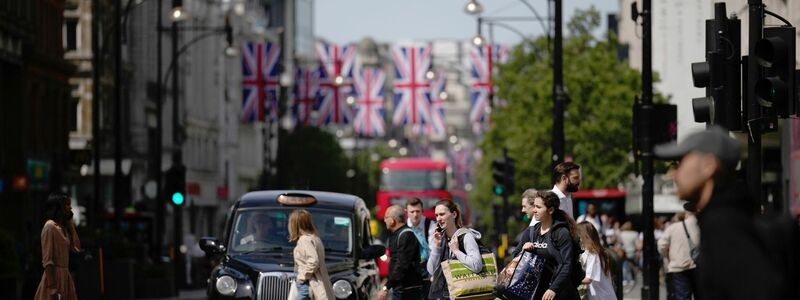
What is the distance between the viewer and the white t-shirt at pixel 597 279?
15.4 meters

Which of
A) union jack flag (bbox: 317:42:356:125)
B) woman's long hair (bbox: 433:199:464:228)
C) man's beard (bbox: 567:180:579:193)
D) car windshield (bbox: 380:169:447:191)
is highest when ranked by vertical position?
union jack flag (bbox: 317:42:356:125)

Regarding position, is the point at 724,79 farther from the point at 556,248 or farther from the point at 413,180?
the point at 413,180

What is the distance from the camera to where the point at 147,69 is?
78375mm

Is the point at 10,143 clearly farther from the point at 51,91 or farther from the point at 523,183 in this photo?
the point at 523,183

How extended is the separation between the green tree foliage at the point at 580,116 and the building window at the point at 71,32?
1543 cm

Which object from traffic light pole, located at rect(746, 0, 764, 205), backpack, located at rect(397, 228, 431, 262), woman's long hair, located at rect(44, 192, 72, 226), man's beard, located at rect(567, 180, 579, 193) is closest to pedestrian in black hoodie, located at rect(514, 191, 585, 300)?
man's beard, located at rect(567, 180, 579, 193)

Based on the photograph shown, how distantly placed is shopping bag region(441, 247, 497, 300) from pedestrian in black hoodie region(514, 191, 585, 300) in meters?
1.30

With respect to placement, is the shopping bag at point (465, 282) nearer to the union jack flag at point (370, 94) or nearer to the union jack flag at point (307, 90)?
the union jack flag at point (307, 90)

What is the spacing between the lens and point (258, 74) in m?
74.1

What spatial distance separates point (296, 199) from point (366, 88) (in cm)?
7075

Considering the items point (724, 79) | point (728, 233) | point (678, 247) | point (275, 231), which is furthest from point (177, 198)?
point (728, 233)

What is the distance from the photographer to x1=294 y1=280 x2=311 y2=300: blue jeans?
16.3m

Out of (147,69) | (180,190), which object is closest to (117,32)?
(180,190)

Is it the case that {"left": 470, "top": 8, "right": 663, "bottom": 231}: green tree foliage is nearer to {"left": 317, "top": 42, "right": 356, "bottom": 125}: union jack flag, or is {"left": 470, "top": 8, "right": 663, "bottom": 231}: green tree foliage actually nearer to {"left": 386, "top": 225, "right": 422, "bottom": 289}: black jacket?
{"left": 317, "top": 42, "right": 356, "bottom": 125}: union jack flag
